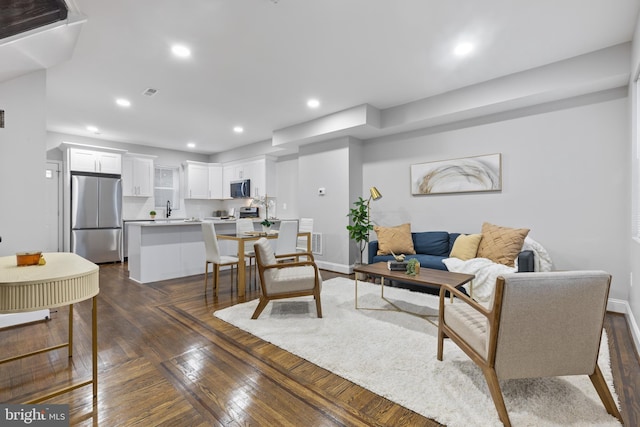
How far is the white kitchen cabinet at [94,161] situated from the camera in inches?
235

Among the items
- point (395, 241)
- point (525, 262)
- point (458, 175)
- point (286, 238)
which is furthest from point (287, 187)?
point (525, 262)

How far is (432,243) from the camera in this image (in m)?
4.48

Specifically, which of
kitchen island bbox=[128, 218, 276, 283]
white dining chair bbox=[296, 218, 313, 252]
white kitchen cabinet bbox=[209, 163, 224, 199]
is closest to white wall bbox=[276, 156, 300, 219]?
white dining chair bbox=[296, 218, 313, 252]

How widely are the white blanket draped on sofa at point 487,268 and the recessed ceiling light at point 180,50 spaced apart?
3.79 metres

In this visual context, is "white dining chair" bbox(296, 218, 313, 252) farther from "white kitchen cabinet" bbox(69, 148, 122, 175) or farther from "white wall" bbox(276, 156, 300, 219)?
"white kitchen cabinet" bbox(69, 148, 122, 175)

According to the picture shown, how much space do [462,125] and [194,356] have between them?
4.45m

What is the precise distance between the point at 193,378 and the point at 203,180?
22.1 feet

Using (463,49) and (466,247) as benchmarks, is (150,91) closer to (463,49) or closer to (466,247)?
(463,49)

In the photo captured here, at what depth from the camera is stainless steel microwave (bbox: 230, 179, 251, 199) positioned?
741 cm

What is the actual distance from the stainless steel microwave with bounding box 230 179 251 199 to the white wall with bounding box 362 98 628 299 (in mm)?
4390

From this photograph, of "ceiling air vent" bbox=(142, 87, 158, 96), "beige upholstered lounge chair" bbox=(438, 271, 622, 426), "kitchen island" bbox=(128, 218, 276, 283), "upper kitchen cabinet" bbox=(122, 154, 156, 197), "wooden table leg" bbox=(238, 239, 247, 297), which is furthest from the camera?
"upper kitchen cabinet" bbox=(122, 154, 156, 197)

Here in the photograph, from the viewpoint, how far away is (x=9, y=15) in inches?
91.6

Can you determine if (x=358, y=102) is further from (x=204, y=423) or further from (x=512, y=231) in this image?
(x=204, y=423)

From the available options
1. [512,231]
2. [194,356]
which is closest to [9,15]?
[194,356]
